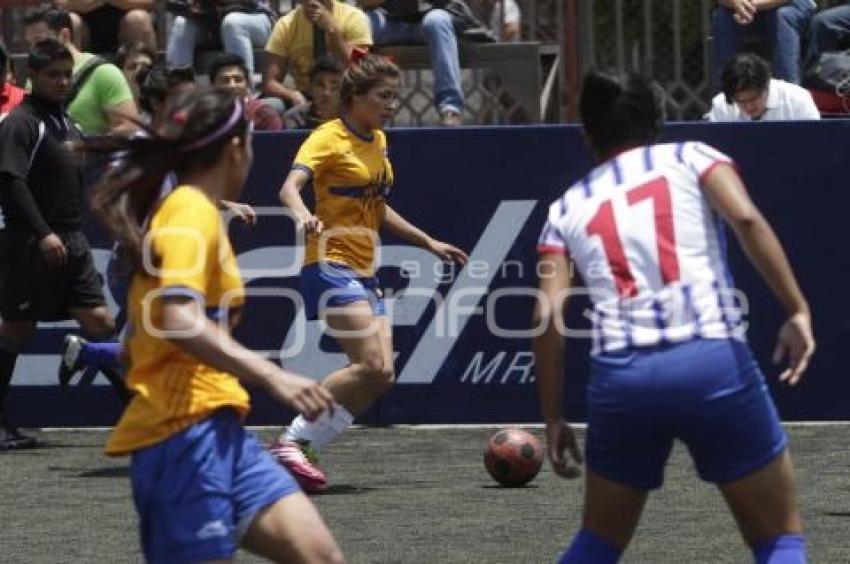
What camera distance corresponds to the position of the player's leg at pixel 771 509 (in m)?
5.73

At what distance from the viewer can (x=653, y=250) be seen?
574 cm

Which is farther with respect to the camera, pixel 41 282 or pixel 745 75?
pixel 745 75

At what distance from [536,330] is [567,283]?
0.15m

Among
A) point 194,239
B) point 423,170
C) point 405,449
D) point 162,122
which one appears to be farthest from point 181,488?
point 423,170

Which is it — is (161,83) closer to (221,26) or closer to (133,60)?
(133,60)

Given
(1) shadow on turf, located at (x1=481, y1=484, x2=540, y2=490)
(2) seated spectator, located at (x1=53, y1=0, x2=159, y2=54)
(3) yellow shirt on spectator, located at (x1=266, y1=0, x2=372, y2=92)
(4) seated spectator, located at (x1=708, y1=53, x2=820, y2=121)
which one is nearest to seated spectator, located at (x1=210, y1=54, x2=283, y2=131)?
(3) yellow shirt on spectator, located at (x1=266, y1=0, x2=372, y2=92)

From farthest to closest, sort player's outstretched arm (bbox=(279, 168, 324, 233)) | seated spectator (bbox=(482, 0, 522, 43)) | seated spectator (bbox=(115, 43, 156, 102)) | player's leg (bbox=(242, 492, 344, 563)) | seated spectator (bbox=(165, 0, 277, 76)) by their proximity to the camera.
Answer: seated spectator (bbox=(482, 0, 522, 43)) → seated spectator (bbox=(165, 0, 277, 76)) → seated spectator (bbox=(115, 43, 156, 102)) → player's outstretched arm (bbox=(279, 168, 324, 233)) → player's leg (bbox=(242, 492, 344, 563))

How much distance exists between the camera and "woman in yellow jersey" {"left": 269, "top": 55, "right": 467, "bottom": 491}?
33.1 ft

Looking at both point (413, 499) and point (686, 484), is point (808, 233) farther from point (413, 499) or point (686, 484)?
point (413, 499)

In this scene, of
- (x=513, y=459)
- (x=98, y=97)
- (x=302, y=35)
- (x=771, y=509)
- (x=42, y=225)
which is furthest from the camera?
(x=302, y=35)

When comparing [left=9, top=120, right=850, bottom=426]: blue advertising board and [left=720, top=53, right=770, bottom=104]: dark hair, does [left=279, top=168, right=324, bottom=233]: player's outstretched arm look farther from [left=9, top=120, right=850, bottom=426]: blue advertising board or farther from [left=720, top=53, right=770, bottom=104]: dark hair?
[left=720, top=53, right=770, bottom=104]: dark hair

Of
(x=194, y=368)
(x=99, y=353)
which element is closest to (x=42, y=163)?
(x=99, y=353)

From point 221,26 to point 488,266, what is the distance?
340cm

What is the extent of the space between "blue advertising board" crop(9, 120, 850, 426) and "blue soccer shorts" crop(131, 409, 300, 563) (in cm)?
677
